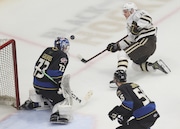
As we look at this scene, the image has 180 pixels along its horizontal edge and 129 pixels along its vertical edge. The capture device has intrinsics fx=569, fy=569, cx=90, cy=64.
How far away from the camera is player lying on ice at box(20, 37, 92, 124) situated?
3.47 meters

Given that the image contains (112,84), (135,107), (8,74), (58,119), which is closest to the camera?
(135,107)

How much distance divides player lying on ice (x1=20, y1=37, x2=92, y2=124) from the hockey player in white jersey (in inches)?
19.8

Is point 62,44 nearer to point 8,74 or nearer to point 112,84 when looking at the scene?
point 8,74

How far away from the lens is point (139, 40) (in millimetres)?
4004

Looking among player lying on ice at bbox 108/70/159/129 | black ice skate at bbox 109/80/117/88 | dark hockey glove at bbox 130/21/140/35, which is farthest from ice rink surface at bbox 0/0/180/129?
player lying on ice at bbox 108/70/159/129

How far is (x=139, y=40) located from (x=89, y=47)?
688 millimetres

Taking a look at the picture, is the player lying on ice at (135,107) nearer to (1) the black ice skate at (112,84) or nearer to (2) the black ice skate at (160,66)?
(1) the black ice skate at (112,84)

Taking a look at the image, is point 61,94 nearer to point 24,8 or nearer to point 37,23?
point 37,23

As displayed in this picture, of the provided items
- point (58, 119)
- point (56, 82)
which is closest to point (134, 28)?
point (56, 82)

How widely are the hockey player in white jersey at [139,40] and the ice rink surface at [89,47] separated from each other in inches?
3.5

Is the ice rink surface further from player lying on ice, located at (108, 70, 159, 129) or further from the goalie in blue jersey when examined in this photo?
player lying on ice, located at (108, 70, 159, 129)

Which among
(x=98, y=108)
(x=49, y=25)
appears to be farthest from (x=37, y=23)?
(x=98, y=108)

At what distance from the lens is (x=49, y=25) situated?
5090 millimetres

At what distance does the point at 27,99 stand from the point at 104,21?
5.13 feet
